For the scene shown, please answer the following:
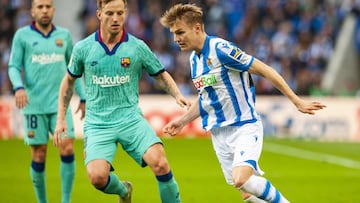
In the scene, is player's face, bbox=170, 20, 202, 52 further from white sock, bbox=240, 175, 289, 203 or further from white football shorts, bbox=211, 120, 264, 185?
white sock, bbox=240, 175, 289, 203

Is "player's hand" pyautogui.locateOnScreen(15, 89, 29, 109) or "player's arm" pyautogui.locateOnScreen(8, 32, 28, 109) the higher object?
"player's arm" pyautogui.locateOnScreen(8, 32, 28, 109)

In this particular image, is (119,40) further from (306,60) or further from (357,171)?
(306,60)

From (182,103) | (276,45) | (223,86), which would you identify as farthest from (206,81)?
(276,45)

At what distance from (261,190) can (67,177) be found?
3064 mm

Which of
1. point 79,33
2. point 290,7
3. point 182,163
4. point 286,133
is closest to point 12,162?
point 182,163

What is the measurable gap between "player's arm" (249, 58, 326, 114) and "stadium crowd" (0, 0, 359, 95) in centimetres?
1510

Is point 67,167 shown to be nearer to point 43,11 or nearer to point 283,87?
point 43,11

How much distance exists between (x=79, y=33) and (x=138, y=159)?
17826 millimetres

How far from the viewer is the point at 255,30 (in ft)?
86.2

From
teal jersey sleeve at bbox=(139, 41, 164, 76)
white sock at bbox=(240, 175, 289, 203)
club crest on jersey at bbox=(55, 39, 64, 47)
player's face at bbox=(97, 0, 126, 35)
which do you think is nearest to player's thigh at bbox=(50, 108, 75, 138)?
club crest on jersey at bbox=(55, 39, 64, 47)

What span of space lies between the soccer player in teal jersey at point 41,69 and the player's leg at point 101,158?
1703mm

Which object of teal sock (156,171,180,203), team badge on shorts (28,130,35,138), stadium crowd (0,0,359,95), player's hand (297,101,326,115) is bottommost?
stadium crowd (0,0,359,95)

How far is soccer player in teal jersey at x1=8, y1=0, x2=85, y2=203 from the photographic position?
36.0ft

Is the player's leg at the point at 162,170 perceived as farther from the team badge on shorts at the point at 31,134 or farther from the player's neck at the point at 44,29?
the player's neck at the point at 44,29
